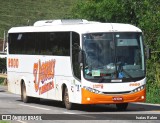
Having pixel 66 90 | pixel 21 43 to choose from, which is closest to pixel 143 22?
pixel 21 43

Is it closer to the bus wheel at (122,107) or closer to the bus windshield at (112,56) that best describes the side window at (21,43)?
the bus wheel at (122,107)

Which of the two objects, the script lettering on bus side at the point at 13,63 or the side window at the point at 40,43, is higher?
the side window at the point at 40,43

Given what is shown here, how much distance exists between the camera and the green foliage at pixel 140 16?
113 ft

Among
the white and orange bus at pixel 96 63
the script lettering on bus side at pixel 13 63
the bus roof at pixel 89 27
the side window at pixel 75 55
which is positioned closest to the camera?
the white and orange bus at pixel 96 63

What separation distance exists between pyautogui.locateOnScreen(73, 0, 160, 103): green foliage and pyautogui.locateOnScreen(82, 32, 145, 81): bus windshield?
6.32 meters

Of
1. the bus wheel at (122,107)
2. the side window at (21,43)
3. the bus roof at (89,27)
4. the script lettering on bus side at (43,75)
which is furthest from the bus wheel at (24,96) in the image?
the bus wheel at (122,107)

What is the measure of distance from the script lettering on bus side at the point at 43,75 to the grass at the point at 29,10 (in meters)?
79.4

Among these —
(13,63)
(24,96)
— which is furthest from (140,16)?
(24,96)

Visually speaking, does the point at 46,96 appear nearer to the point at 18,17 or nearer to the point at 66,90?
the point at 66,90

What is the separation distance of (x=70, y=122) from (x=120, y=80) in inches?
180

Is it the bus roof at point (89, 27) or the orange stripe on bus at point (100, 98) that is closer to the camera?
the orange stripe on bus at point (100, 98)

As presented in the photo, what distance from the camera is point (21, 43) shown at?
1160 inches

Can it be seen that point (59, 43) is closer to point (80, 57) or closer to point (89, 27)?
point (89, 27)

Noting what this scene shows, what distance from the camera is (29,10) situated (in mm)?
119562
